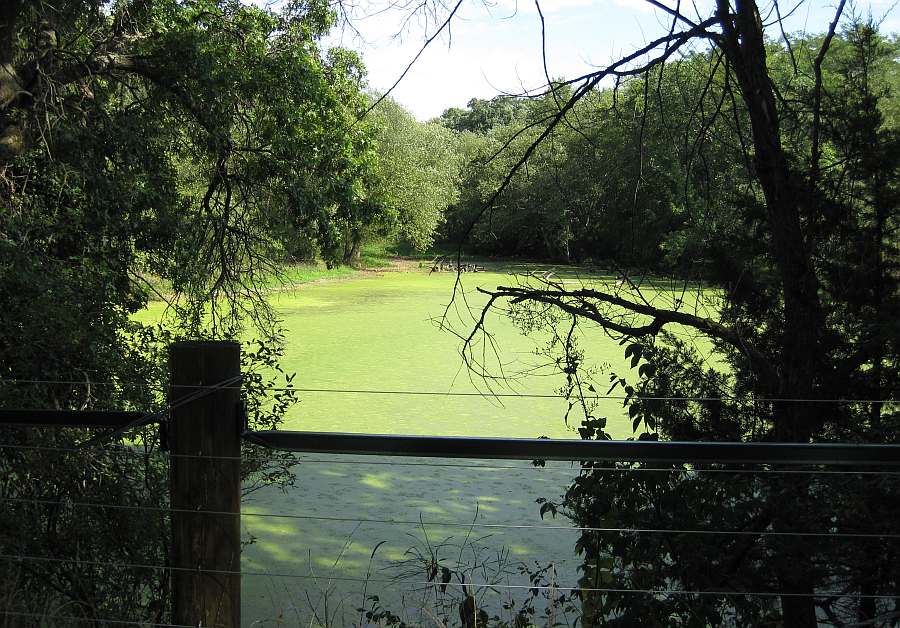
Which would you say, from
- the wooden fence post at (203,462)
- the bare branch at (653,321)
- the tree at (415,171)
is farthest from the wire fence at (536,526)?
the tree at (415,171)

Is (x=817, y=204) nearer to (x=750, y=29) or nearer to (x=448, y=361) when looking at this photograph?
(x=750, y=29)

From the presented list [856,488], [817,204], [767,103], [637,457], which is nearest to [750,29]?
[767,103]

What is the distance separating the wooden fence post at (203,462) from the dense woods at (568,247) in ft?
2.00

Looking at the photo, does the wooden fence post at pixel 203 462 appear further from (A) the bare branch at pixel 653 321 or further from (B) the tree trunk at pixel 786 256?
(B) the tree trunk at pixel 786 256

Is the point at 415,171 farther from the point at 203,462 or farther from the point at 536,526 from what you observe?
the point at 203,462

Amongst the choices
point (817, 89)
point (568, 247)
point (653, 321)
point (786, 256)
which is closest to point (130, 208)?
point (568, 247)

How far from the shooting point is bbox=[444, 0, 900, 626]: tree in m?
2.24

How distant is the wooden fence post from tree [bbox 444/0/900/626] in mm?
1070

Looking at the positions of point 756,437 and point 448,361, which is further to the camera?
point 448,361

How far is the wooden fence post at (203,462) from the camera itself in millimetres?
1174

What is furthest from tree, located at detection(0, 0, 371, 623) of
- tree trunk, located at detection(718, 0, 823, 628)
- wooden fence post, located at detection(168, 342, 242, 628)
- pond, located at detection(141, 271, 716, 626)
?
tree trunk, located at detection(718, 0, 823, 628)

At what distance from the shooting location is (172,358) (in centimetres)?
119

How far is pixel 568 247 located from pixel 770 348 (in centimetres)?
97

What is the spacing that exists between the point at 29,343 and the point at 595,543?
246 centimetres
